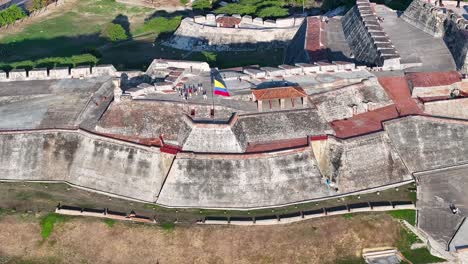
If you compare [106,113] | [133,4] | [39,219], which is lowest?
[133,4]

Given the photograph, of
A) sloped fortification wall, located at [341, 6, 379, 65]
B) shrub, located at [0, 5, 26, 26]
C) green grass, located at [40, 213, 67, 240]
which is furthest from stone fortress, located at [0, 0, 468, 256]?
shrub, located at [0, 5, 26, 26]

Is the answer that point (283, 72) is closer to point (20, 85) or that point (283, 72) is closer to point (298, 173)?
point (298, 173)

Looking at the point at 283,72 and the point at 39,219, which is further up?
the point at 283,72

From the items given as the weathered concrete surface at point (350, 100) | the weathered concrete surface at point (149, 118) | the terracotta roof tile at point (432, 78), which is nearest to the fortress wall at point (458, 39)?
the terracotta roof tile at point (432, 78)

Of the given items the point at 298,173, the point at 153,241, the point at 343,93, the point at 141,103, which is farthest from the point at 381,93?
the point at 153,241

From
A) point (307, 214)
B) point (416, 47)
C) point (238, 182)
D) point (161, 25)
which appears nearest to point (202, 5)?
point (161, 25)

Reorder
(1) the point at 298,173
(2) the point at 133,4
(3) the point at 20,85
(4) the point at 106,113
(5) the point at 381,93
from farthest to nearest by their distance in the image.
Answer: (2) the point at 133,4 → (3) the point at 20,85 → (5) the point at 381,93 → (4) the point at 106,113 → (1) the point at 298,173

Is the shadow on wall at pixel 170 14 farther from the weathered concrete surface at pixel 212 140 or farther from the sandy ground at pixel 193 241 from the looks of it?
the sandy ground at pixel 193 241
